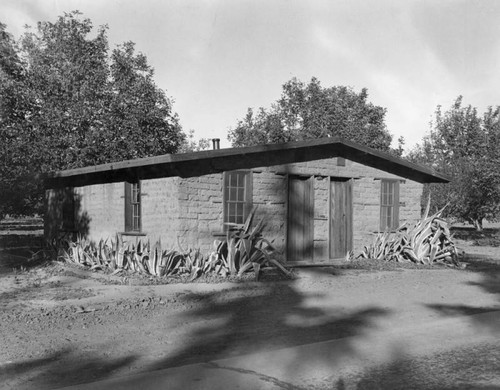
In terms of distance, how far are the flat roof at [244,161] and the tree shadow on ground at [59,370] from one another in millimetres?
5994

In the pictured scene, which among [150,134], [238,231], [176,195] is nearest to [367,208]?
[238,231]

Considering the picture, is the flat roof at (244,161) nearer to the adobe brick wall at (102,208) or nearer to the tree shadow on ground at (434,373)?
the adobe brick wall at (102,208)

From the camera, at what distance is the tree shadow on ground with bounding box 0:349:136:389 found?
5223mm

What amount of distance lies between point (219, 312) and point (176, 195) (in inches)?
168

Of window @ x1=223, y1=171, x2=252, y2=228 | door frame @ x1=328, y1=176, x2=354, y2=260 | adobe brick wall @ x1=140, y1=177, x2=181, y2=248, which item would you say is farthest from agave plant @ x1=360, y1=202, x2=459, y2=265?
adobe brick wall @ x1=140, y1=177, x2=181, y2=248

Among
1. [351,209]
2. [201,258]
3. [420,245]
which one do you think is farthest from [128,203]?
[420,245]

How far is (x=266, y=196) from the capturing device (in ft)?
45.0

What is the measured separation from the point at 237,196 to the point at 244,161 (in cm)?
86

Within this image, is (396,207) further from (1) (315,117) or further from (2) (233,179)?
(1) (315,117)

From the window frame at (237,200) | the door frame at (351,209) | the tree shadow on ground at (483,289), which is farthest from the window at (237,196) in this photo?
the tree shadow on ground at (483,289)

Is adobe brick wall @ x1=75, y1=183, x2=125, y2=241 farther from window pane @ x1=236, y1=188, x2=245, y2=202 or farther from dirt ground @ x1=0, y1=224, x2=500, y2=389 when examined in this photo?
window pane @ x1=236, y1=188, x2=245, y2=202

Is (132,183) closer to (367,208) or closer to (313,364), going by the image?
(367,208)

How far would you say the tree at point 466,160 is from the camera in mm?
27422

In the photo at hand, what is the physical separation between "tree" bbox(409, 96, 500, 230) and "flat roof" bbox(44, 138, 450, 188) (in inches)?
352
